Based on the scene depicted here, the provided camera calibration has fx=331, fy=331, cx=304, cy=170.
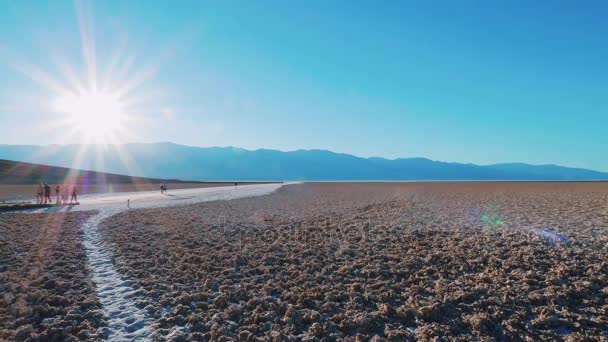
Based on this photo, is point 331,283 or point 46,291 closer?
point 46,291

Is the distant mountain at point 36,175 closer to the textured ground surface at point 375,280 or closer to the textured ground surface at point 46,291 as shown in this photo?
the textured ground surface at point 46,291

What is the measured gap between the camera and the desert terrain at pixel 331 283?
6770mm

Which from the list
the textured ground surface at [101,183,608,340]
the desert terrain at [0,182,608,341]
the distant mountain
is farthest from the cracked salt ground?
the distant mountain

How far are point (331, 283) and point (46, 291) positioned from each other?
24.6ft

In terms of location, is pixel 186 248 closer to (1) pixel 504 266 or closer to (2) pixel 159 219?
(2) pixel 159 219

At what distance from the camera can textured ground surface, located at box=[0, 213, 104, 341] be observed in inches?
266

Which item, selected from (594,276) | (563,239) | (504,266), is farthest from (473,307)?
(563,239)

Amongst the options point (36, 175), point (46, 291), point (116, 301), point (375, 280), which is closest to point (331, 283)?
point (375, 280)

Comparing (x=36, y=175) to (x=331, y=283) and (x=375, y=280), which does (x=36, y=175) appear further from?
(x=375, y=280)

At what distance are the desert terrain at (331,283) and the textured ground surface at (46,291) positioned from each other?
0.04 metres

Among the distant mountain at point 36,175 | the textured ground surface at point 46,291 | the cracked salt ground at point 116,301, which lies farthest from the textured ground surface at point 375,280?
the distant mountain at point 36,175

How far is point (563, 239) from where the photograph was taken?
1283cm

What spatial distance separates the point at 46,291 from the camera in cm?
859

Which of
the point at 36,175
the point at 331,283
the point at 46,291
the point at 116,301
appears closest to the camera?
the point at 116,301
